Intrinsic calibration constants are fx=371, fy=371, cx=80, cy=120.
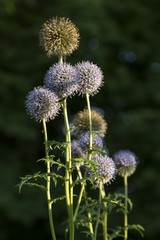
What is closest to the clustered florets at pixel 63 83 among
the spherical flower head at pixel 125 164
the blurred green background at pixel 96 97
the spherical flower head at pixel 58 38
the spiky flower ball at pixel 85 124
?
the spherical flower head at pixel 58 38

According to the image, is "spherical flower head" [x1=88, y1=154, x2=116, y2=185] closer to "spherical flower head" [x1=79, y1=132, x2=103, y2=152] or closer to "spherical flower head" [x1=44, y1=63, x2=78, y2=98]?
"spherical flower head" [x1=79, y1=132, x2=103, y2=152]

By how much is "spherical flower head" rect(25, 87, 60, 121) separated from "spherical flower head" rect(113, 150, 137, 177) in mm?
870

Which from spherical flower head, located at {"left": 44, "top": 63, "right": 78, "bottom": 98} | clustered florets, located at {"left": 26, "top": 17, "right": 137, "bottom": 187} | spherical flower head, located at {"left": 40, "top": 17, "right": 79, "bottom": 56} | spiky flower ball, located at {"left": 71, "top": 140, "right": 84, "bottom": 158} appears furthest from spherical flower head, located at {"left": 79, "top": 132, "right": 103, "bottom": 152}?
spherical flower head, located at {"left": 40, "top": 17, "right": 79, "bottom": 56}

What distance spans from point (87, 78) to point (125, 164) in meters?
0.89

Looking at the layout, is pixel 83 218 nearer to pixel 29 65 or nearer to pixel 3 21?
pixel 29 65

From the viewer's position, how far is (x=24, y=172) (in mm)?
11836

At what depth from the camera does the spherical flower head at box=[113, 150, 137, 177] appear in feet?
10.8

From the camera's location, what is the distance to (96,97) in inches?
509

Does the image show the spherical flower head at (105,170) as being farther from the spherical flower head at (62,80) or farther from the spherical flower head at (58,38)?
the spherical flower head at (58,38)

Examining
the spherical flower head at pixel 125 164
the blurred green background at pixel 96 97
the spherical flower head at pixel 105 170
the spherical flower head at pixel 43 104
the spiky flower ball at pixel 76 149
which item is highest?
the blurred green background at pixel 96 97

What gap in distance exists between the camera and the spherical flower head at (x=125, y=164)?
329cm

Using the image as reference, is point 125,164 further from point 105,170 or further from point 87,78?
point 87,78

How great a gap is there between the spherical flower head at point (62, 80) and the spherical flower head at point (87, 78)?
0.10 m

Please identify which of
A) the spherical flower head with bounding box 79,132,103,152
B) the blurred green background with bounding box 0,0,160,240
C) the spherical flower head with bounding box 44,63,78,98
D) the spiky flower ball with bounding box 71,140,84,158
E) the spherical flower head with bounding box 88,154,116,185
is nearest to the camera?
the spherical flower head with bounding box 44,63,78,98
